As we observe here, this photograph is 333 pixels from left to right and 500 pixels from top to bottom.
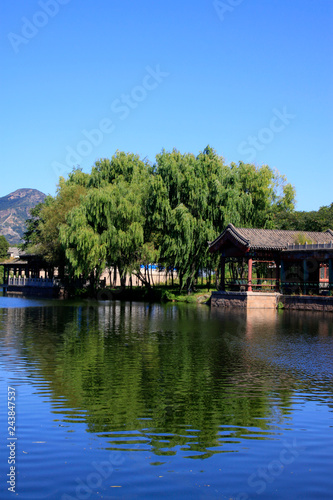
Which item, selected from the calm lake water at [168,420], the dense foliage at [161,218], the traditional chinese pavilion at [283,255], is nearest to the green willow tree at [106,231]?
the dense foliage at [161,218]

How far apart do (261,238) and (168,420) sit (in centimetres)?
2986

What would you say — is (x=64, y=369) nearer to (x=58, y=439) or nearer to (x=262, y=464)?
(x=58, y=439)

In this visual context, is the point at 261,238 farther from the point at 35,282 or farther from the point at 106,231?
the point at 35,282

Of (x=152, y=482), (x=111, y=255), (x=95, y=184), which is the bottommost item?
(x=152, y=482)

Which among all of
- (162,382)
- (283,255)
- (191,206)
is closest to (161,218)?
(191,206)

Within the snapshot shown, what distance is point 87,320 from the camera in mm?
25250

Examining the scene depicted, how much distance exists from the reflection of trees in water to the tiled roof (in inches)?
616

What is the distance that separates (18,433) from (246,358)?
8010 millimetres

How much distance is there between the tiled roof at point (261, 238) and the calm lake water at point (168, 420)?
63.7 ft

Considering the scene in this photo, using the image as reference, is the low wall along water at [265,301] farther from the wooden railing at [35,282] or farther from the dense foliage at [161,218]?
the wooden railing at [35,282]

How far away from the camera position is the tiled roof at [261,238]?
35938mm

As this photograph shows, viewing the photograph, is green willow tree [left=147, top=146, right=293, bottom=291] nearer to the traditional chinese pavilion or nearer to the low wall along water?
the traditional chinese pavilion

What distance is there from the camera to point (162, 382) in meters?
10.9

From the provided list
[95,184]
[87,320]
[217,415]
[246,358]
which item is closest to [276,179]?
[95,184]
